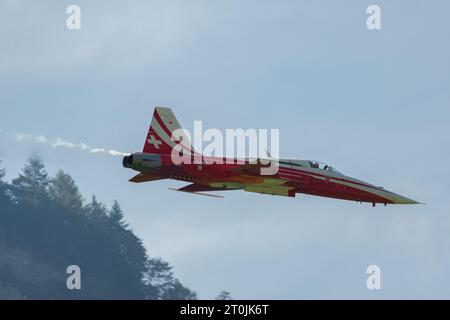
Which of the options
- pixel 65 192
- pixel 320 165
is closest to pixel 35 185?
pixel 65 192

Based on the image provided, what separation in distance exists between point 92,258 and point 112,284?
929 centimetres

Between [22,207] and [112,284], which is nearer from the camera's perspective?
[112,284]

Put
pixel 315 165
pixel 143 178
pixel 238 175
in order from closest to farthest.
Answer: pixel 238 175, pixel 143 178, pixel 315 165

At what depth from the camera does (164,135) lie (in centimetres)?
8044

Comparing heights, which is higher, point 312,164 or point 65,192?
point 65,192

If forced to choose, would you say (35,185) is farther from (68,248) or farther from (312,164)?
(312,164)

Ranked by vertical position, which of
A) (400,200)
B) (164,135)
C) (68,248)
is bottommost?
(400,200)

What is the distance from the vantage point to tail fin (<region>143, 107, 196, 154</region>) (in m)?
79.8

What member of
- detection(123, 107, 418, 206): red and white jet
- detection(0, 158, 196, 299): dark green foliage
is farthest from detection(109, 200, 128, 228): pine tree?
detection(123, 107, 418, 206): red and white jet

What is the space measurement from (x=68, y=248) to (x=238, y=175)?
116 metres

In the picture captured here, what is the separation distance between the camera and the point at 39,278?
180 m

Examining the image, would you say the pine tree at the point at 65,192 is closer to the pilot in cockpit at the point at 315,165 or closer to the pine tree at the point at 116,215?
the pine tree at the point at 116,215
